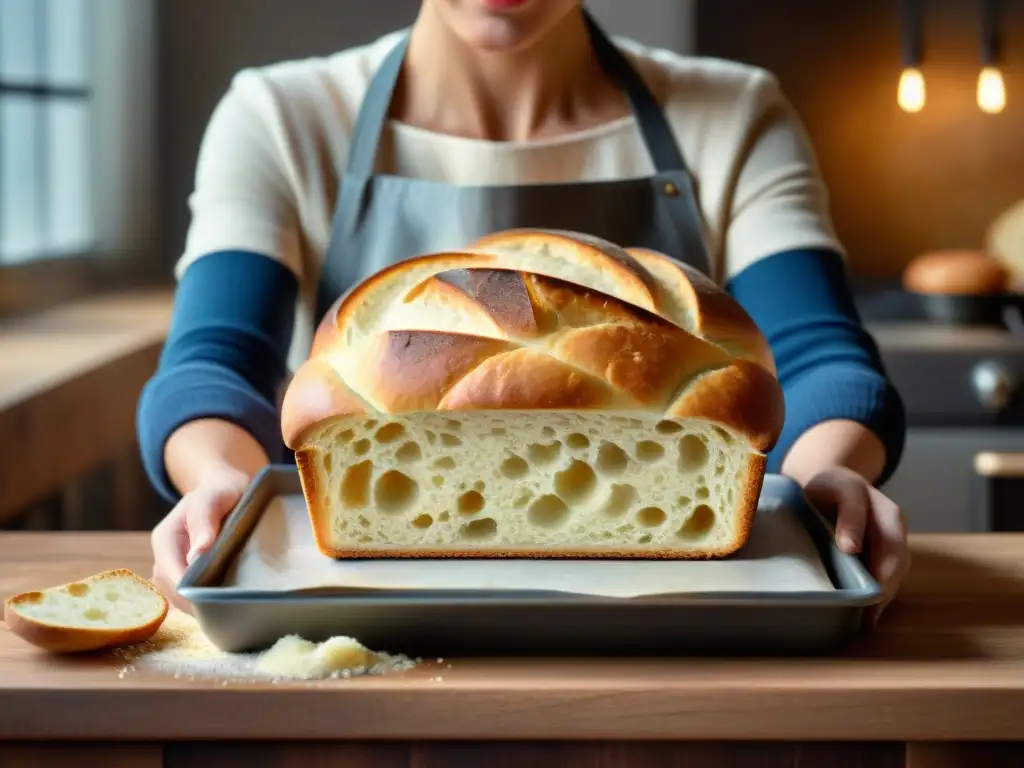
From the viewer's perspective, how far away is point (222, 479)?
1.00 m

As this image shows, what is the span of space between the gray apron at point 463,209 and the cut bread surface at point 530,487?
65 cm

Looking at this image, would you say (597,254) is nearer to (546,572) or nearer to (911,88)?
(546,572)

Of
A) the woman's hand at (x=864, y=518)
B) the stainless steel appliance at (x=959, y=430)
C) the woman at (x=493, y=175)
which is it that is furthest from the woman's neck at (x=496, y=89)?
the stainless steel appliance at (x=959, y=430)

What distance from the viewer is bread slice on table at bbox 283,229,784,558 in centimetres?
85

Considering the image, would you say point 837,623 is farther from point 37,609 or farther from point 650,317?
point 37,609

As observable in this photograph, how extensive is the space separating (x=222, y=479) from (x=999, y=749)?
57cm

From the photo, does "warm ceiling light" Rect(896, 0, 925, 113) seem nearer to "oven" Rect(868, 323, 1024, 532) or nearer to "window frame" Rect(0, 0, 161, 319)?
"oven" Rect(868, 323, 1024, 532)

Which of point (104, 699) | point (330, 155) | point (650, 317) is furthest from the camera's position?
point (330, 155)

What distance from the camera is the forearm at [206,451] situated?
114cm

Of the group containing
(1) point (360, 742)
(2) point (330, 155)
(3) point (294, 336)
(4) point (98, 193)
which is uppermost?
(2) point (330, 155)

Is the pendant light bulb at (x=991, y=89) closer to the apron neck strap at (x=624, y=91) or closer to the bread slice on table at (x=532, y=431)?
the apron neck strap at (x=624, y=91)

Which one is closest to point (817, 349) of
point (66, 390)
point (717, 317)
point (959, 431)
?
point (717, 317)

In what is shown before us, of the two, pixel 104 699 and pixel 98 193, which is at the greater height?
pixel 104 699

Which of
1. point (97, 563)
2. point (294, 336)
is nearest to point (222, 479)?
point (97, 563)
